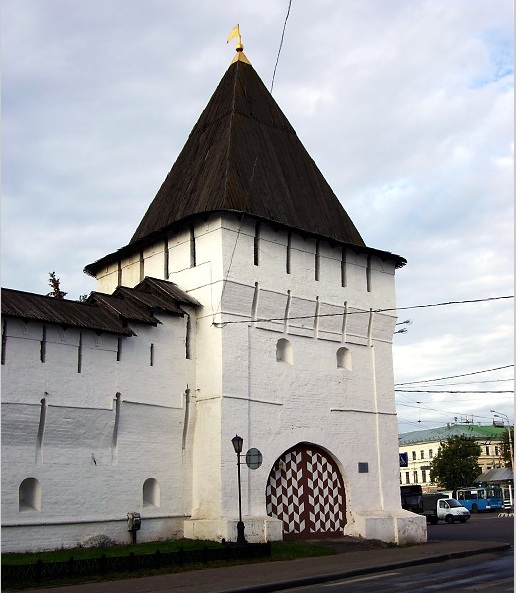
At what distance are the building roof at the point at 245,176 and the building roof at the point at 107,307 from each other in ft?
7.32

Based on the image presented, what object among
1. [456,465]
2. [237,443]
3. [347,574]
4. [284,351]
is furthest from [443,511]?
[456,465]

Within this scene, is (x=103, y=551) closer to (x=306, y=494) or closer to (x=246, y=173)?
(x=306, y=494)

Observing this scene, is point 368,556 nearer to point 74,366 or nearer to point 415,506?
point 74,366

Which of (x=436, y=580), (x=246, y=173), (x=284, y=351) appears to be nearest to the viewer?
(x=436, y=580)

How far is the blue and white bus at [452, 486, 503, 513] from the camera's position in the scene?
56969 millimetres

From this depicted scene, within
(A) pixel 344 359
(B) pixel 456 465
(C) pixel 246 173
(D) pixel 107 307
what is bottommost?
(B) pixel 456 465

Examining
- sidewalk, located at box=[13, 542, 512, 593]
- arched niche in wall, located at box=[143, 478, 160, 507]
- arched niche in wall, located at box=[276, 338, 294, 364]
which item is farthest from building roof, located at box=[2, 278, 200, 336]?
sidewalk, located at box=[13, 542, 512, 593]

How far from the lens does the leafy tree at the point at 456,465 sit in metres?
71.8

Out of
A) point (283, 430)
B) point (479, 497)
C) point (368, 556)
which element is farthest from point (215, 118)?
point (479, 497)

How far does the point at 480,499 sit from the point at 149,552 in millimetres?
45507

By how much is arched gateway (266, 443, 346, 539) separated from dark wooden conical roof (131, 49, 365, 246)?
6.79m

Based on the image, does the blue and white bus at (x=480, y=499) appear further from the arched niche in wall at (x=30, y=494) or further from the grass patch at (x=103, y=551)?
the arched niche in wall at (x=30, y=494)

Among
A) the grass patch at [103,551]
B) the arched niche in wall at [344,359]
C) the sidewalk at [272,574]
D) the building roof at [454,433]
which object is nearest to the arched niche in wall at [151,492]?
the grass patch at [103,551]

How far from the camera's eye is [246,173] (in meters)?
23.8
